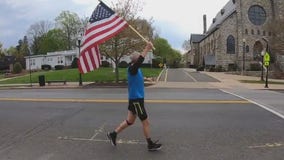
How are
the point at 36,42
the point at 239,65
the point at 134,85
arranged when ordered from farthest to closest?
the point at 36,42, the point at 239,65, the point at 134,85

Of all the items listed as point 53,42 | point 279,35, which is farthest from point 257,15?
point 53,42

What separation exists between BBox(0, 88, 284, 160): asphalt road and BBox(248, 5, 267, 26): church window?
6996 centimetres

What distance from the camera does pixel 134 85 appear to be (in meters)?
8.58

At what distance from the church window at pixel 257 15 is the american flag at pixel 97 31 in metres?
75.5

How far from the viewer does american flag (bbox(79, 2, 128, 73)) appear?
1039 centimetres

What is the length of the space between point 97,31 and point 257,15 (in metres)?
77.0

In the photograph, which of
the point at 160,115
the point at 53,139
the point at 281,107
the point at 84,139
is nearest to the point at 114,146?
the point at 84,139

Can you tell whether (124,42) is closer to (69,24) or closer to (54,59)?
(54,59)

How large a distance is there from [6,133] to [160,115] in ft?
15.8

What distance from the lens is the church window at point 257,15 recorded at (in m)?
82.6

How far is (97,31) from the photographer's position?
34.4 feet

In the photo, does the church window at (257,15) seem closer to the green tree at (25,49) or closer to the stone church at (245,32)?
the stone church at (245,32)

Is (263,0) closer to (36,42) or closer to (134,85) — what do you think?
(36,42)

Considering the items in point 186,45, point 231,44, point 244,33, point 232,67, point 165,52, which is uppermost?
point 186,45
